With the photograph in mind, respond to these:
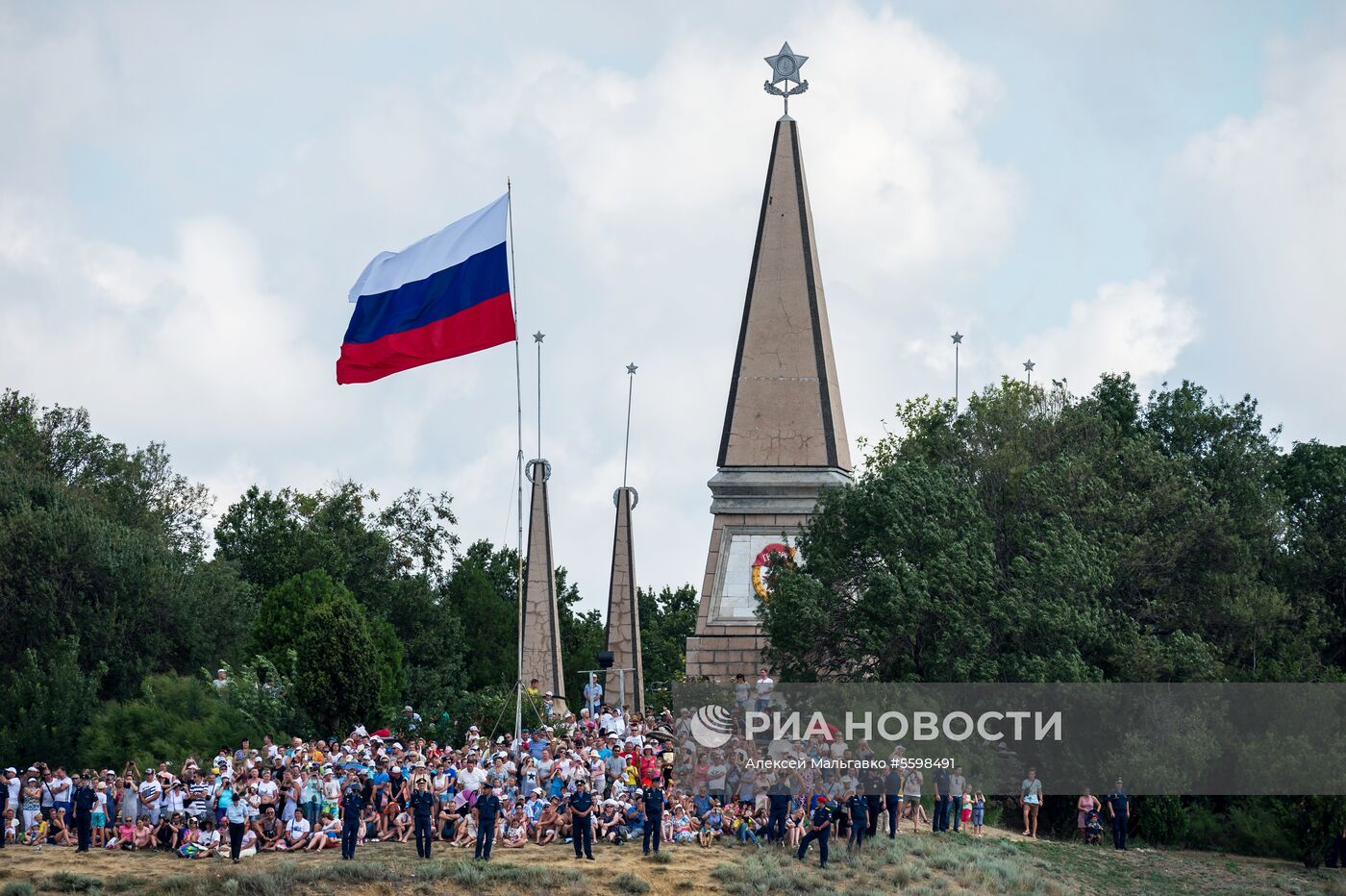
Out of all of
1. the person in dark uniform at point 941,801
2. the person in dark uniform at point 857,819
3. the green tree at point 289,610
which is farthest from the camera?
the green tree at point 289,610

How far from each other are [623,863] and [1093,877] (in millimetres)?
10040

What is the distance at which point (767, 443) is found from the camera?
161 ft

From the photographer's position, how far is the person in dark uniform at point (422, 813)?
3288cm

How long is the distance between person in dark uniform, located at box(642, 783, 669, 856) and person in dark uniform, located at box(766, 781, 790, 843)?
2058 mm

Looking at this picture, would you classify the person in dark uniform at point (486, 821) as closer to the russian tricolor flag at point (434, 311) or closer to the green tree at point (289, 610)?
the russian tricolor flag at point (434, 311)

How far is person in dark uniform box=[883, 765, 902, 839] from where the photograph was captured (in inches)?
1399

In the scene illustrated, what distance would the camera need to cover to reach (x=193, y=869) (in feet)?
106

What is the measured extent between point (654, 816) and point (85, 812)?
32.6ft

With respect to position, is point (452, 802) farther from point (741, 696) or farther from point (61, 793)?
point (741, 696)

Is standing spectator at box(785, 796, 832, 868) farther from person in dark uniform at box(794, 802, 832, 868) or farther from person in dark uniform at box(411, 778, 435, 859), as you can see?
person in dark uniform at box(411, 778, 435, 859)

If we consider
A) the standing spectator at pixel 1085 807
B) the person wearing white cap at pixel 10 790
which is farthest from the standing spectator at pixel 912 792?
the person wearing white cap at pixel 10 790

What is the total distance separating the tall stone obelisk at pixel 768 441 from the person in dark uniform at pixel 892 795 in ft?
38.0

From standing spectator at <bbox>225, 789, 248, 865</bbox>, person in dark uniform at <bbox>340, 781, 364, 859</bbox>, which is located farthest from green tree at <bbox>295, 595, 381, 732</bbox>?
person in dark uniform at <bbox>340, 781, 364, 859</bbox>

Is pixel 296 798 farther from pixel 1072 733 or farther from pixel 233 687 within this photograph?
pixel 1072 733
